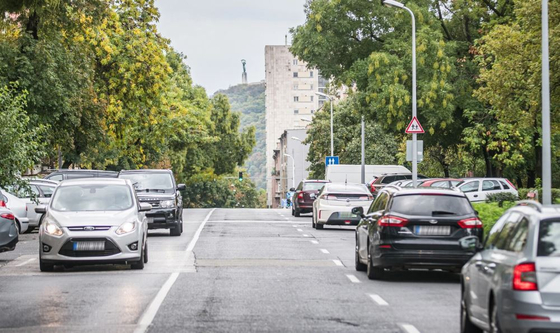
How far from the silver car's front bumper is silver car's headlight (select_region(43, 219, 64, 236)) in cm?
7

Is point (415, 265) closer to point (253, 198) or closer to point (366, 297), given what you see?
point (366, 297)

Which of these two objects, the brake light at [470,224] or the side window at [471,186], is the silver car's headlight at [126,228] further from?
the side window at [471,186]

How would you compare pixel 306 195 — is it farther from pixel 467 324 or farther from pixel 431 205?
pixel 467 324

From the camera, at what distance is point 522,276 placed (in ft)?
26.4

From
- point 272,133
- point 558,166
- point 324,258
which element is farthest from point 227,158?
point 272,133

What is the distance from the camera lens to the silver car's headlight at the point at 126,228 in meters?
18.2

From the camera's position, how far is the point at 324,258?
70.6ft

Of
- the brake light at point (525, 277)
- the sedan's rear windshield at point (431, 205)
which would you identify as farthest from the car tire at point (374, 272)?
the brake light at point (525, 277)

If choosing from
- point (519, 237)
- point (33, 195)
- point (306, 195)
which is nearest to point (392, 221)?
point (519, 237)

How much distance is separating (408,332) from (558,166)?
46.9 m

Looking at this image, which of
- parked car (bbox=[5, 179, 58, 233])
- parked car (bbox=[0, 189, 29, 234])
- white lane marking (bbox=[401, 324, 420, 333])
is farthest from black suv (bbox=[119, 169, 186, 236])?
white lane marking (bbox=[401, 324, 420, 333])

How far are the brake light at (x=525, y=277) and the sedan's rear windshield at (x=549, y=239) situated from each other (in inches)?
6.3

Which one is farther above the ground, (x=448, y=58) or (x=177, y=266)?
(x=448, y=58)

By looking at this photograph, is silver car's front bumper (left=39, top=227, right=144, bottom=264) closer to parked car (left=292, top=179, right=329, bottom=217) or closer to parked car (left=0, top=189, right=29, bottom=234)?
parked car (left=0, top=189, right=29, bottom=234)
